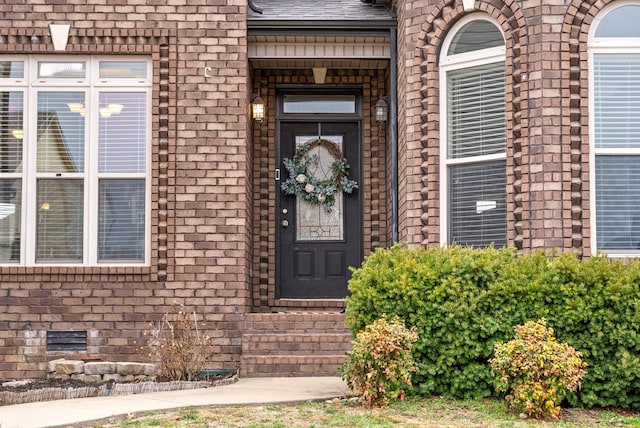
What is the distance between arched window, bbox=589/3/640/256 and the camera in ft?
27.8

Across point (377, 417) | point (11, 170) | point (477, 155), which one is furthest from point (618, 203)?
point (11, 170)

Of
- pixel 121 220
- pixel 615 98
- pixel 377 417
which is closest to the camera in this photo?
pixel 377 417

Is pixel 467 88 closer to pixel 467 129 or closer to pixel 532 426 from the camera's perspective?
pixel 467 129

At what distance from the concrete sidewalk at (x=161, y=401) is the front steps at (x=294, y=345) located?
49 cm

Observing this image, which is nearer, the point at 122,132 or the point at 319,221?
the point at 122,132

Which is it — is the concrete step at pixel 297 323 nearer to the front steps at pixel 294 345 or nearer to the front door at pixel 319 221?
the front steps at pixel 294 345

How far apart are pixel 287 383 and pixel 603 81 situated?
4100 mm

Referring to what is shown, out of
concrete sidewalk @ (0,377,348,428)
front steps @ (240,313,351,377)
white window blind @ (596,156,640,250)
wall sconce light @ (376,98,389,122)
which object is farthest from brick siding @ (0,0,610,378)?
white window blind @ (596,156,640,250)

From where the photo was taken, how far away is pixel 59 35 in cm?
998

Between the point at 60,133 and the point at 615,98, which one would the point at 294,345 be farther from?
the point at 615,98

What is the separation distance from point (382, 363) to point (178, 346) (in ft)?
8.35

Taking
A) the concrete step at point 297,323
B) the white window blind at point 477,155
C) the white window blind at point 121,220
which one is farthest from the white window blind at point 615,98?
the white window blind at point 121,220

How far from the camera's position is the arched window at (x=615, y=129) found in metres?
8.46

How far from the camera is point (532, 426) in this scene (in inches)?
254
